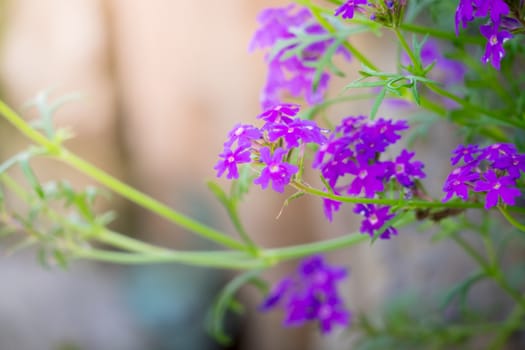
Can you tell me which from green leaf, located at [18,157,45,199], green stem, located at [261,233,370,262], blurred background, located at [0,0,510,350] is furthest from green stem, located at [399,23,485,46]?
blurred background, located at [0,0,510,350]

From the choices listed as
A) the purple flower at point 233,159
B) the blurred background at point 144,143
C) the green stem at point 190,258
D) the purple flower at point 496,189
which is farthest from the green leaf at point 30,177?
the blurred background at point 144,143

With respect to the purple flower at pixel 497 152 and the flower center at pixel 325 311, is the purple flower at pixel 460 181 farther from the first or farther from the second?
the flower center at pixel 325 311

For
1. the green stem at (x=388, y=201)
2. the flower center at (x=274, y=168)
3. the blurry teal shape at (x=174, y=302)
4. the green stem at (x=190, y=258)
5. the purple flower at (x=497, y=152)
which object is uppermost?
the blurry teal shape at (x=174, y=302)

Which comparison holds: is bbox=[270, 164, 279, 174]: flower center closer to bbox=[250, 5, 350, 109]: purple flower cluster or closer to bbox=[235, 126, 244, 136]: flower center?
bbox=[235, 126, 244, 136]: flower center

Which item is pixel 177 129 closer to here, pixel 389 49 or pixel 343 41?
pixel 389 49

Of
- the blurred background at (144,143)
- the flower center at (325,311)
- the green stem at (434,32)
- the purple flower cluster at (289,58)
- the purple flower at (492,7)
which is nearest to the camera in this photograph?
the purple flower at (492,7)

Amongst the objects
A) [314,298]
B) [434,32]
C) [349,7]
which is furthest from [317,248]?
[349,7]

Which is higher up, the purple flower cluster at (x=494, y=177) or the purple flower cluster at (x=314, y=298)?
the purple flower cluster at (x=314, y=298)
